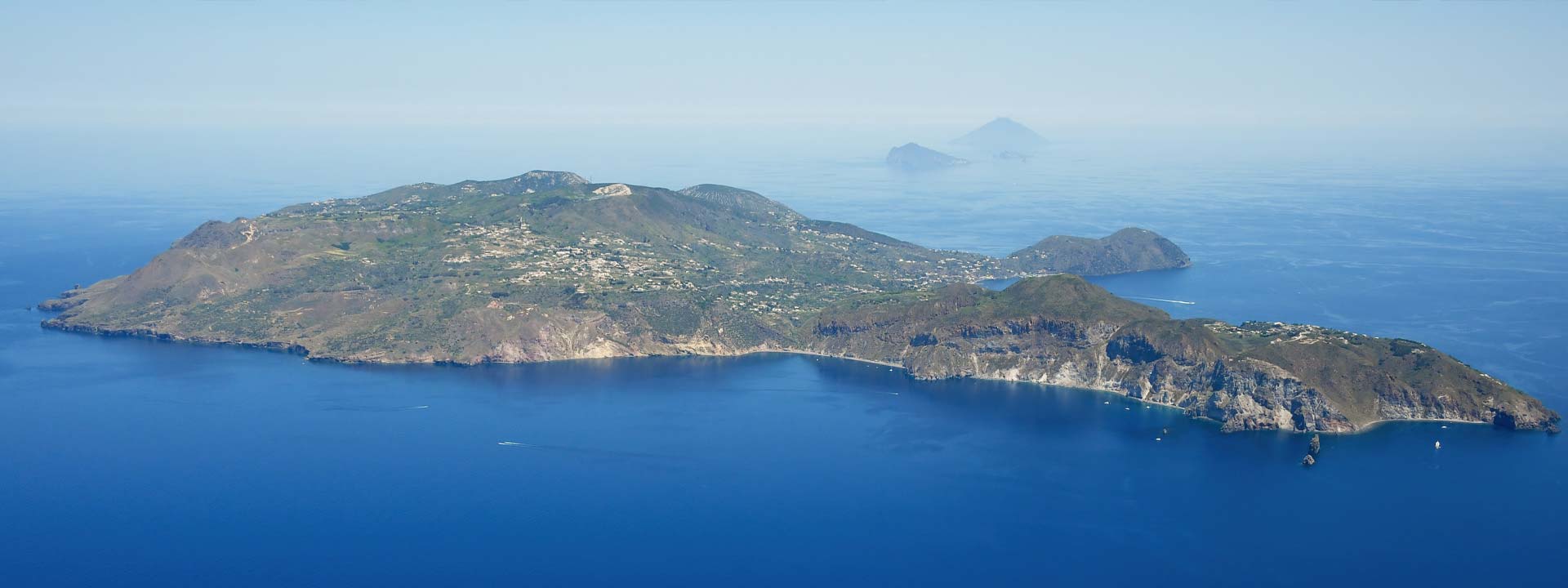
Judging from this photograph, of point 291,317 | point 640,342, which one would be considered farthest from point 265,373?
point 640,342

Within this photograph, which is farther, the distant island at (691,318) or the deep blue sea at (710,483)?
→ the distant island at (691,318)

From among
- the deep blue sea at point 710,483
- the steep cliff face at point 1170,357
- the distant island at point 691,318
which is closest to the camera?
the deep blue sea at point 710,483

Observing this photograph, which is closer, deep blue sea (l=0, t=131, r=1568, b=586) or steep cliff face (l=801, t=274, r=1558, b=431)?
deep blue sea (l=0, t=131, r=1568, b=586)

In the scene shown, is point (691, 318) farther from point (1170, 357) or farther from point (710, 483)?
point (1170, 357)

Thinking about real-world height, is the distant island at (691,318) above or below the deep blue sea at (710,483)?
above

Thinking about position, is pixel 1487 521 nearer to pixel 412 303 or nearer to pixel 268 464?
pixel 268 464

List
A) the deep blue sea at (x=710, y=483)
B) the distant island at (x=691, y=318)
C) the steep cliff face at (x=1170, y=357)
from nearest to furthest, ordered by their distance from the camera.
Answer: the deep blue sea at (x=710, y=483), the steep cliff face at (x=1170, y=357), the distant island at (x=691, y=318)
